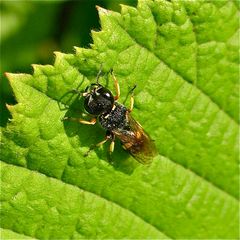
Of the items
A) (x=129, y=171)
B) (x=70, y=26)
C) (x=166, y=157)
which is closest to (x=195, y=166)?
(x=166, y=157)

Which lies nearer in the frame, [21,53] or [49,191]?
[49,191]

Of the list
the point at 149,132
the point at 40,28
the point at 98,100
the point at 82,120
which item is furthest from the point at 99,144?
the point at 40,28

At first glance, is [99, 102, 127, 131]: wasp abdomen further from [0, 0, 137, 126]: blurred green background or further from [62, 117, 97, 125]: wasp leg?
[0, 0, 137, 126]: blurred green background

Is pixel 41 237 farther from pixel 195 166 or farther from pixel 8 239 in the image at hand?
pixel 195 166

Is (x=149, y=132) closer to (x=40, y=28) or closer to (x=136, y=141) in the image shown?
(x=136, y=141)

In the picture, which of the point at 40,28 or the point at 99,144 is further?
the point at 40,28

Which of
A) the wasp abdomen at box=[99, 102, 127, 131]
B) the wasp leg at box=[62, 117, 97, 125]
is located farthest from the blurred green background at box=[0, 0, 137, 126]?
the wasp leg at box=[62, 117, 97, 125]
